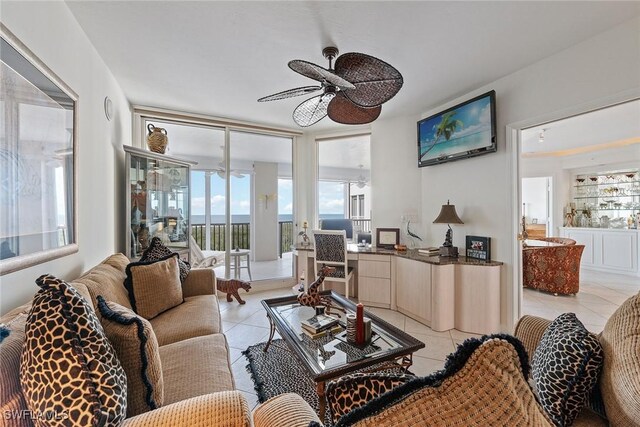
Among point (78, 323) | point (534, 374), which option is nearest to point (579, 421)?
point (534, 374)

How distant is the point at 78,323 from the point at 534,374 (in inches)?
66.3

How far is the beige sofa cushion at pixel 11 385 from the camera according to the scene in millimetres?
700

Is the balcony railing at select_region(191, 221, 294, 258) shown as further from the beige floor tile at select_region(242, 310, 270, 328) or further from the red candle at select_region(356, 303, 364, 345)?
the red candle at select_region(356, 303, 364, 345)

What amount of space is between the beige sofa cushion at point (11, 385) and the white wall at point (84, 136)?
1.54 feet

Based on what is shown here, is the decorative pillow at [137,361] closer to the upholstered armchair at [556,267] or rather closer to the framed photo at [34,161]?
the framed photo at [34,161]

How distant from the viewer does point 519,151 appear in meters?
2.61

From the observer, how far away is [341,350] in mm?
1561

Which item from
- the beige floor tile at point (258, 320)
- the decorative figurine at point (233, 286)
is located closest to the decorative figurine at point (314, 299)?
the beige floor tile at point (258, 320)

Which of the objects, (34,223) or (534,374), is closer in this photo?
(534,374)

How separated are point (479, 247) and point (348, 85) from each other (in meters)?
2.31

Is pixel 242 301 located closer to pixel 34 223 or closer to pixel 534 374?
pixel 34 223

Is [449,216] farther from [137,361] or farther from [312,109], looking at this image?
[137,361]

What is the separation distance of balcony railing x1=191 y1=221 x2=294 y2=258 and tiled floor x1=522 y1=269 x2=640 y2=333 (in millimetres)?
4075

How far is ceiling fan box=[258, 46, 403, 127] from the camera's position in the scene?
62.6 inches
